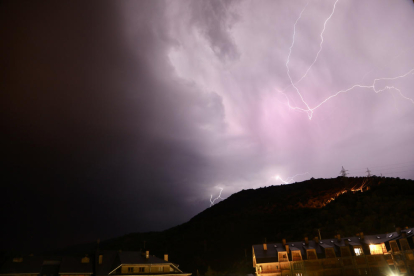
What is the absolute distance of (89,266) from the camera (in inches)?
1454

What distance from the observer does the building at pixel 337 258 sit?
38938 millimetres

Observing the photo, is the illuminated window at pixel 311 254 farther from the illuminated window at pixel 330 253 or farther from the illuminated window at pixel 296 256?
the illuminated window at pixel 330 253

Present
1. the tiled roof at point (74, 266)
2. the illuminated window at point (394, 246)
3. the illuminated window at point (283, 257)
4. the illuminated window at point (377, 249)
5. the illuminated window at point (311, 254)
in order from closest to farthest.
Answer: the tiled roof at point (74, 266)
the illuminated window at point (394, 246)
the illuminated window at point (377, 249)
the illuminated window at point (311, 254)
the illuminated window at point (283, 257)

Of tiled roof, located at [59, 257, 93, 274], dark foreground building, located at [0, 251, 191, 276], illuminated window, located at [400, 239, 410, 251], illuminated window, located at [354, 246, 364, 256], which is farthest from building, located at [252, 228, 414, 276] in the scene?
tiled roof, located at [59, 257, 93, 274]

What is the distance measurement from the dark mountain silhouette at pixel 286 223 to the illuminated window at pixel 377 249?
1068 cm

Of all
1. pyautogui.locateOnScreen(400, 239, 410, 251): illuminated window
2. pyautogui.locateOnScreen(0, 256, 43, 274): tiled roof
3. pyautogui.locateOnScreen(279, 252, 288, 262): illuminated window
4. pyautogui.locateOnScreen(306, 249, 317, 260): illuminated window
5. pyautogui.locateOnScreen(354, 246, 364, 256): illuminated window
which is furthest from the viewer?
pyautogui.locateOnScreen(279, 252, 288, 262): illuminated window

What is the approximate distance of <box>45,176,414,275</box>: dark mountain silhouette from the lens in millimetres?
64688

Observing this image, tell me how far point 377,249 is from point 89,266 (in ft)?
136

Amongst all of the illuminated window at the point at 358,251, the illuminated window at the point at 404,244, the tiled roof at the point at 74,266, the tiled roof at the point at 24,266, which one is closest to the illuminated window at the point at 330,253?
the illuminated window at the point at 358,251

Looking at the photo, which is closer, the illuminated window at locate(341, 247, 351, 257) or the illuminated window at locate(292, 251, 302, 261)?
the illuminated window at locate(341, 247, 351, 257)

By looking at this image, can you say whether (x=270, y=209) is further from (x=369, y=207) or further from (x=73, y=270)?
(x=73, y=270)

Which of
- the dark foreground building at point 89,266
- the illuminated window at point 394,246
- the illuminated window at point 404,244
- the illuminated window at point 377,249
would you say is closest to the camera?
the dark foreground building at point 89,266

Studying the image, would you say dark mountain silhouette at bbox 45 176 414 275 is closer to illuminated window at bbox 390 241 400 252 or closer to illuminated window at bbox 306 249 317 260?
illuminated window at bbox 390 241 400 252

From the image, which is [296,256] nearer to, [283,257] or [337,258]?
[283,257]
